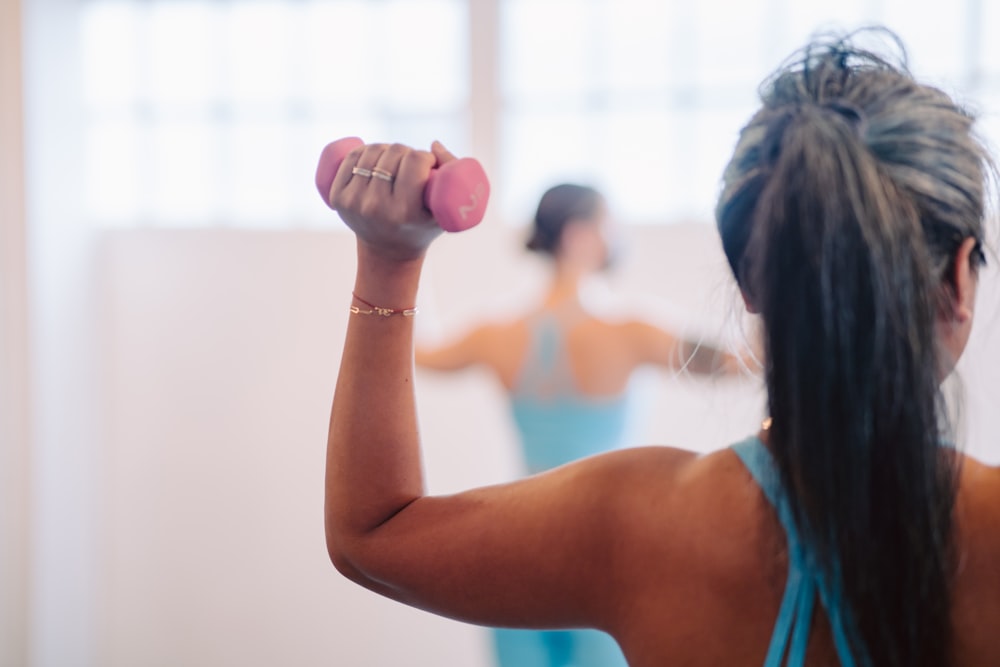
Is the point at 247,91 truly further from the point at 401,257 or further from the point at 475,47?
the point at 401,257

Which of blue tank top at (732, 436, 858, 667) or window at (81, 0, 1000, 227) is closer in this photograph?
blue tank top at (732, 436, 858, 667)

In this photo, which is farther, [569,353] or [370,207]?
[569,353]

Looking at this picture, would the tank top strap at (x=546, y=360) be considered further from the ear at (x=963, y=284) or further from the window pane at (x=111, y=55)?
the window pane at (x=111, y=55)

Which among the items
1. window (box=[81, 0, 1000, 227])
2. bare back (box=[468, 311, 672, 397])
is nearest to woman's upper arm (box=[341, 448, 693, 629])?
bare back (box=[468, 311, 672, 397])

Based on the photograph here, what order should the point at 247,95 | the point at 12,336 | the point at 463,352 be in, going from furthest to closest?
the point at 247,95 < the point at 12,336 < the point at 463,352

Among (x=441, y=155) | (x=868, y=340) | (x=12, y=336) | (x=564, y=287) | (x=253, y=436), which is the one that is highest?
(x=441, y=155)

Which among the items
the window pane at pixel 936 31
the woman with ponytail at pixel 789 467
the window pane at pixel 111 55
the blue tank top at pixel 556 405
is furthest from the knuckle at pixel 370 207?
the window pane at pixel 111 55

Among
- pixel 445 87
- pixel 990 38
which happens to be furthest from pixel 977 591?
pixel 990 38

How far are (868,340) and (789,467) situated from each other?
3.5 inches

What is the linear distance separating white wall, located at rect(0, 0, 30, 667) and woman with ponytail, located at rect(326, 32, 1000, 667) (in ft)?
9.15

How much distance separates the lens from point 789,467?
1.88 ft

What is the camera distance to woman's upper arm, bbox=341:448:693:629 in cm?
61

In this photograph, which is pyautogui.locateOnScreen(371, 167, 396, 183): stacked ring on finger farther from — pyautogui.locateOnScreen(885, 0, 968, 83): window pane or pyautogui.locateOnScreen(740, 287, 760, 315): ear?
pyautogui.locateOnScreen(885, 0, 968, 83): window pane

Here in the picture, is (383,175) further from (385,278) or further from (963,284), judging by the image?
(963,284)
